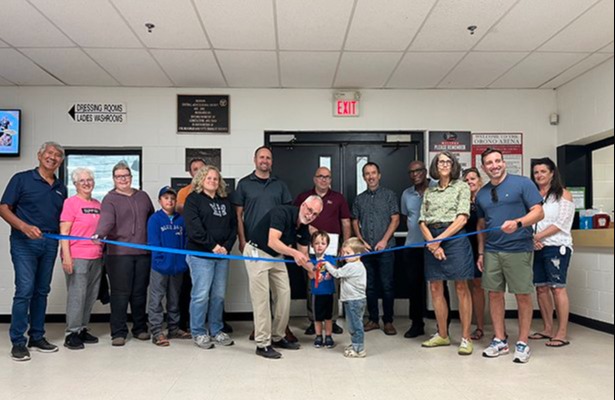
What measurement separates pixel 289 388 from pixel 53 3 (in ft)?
9.75

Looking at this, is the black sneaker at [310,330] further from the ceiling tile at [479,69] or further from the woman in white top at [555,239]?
the ceiling tile at [479,69]

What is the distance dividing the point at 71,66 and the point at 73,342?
251 centimetres

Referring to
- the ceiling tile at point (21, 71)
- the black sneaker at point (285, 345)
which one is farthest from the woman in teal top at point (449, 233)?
the ceiling tile at point (21, 71)

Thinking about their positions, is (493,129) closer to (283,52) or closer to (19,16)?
(283,52)

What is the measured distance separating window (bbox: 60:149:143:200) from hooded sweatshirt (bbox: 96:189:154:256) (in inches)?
49.6

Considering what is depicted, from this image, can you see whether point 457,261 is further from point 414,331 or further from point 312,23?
point 312,23

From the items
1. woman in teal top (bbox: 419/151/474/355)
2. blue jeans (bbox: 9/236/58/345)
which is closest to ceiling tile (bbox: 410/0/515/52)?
woman in teal top (bbox: 419/151/474/355)

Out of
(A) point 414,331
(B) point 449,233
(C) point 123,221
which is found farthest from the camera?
(A) point 414,331

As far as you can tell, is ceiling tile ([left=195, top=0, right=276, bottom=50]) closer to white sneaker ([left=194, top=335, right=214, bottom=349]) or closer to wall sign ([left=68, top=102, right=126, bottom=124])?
wall sign ([left=68, top=102, right=126, bottom=124])

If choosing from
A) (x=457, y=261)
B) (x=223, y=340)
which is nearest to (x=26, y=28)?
(x=223, y=340)

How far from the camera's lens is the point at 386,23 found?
3.77m

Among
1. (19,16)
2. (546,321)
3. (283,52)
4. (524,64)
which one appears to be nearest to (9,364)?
(19,16)

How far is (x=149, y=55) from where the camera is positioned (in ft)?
14.5

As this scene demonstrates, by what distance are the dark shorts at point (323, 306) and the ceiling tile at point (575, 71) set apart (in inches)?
121
